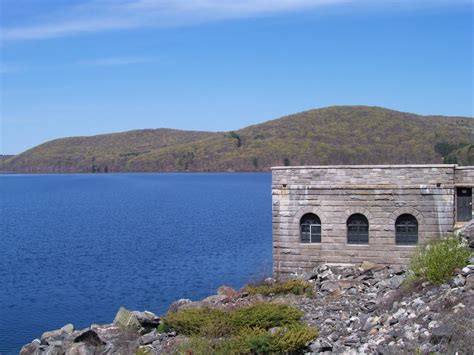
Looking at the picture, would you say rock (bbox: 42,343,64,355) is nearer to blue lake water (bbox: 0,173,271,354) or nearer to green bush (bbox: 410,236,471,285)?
blue lake water (bbox: 0,173,271,354)

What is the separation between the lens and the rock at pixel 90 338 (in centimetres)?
1909

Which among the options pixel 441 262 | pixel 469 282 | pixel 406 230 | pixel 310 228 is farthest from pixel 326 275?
pixel 469 282

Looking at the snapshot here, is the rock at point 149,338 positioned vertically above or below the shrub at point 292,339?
below

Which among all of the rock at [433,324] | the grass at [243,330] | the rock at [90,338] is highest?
the rock at [433,324]

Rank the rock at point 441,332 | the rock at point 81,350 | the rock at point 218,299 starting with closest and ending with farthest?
the rock at point 441,332 < the rock at point 81,350 < the rock at point 218,299

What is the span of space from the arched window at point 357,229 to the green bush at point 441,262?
747cm

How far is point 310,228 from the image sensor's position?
26.4 meters

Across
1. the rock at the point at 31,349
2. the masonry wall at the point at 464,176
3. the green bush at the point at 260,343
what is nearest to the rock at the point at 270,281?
the masonry wall at the point at 464,176

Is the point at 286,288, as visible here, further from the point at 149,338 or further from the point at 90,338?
the point at 90,338

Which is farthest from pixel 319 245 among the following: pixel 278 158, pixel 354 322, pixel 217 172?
pixel 217 172

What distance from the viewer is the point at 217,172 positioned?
186 meters

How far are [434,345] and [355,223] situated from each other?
13.3 meters

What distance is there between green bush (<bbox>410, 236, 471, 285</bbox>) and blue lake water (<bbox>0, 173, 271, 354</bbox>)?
14.5 m

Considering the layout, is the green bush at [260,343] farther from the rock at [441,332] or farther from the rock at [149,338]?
the rock at [441,332]
